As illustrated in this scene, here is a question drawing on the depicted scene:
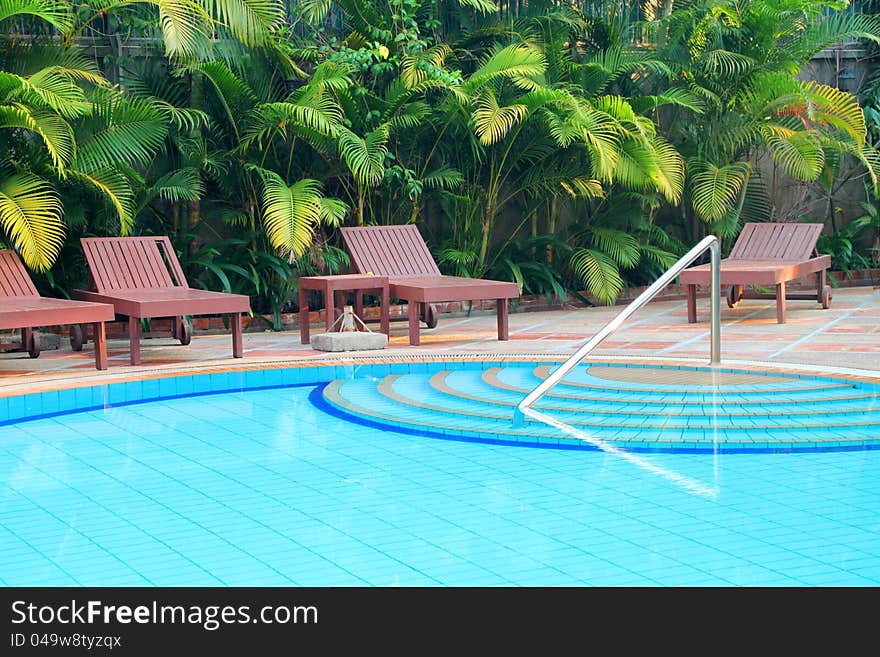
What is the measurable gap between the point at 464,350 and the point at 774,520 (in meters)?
5.05

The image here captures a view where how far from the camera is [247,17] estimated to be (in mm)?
11133

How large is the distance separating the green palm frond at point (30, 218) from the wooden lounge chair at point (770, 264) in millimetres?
5481

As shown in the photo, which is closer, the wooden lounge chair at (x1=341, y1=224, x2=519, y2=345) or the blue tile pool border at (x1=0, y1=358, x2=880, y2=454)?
the blue tile pool border at (x1=0, y1=358, x2=880, y2=454)

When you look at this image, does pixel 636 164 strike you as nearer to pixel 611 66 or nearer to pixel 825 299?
pixel 611 66

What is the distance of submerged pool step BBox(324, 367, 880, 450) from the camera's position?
7027 mm

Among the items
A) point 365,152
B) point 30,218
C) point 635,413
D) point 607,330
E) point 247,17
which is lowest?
point 635,413

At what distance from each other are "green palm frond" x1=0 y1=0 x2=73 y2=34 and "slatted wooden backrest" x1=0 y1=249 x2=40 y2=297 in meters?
1.88

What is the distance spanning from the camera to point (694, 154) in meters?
14.1

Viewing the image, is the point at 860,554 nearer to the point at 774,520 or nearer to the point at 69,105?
the point at 774,520

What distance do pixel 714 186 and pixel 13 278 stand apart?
717 centimetres

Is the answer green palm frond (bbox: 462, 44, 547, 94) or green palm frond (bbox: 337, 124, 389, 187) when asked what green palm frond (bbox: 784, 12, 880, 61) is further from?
green palm frond (bbox: 337, 124, 389, 187)

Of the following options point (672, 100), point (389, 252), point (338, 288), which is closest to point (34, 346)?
point (338, 288)

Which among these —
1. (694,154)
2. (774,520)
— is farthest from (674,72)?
(774,520)

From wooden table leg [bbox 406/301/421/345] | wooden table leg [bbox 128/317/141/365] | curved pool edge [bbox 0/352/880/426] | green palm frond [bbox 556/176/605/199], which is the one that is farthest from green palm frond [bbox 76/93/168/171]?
green palm frond [bbox 556/176/605/199]
